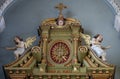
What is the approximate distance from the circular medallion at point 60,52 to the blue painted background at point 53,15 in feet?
2.44

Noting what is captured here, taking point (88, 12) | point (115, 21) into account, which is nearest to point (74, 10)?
point (88, 12)

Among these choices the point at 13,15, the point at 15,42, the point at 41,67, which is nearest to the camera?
the point at 41,67

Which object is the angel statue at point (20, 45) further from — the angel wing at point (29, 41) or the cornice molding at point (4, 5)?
the cornice molding at point (4, 5)

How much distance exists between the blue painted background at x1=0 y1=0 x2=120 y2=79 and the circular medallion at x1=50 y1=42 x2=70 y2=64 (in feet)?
2.44

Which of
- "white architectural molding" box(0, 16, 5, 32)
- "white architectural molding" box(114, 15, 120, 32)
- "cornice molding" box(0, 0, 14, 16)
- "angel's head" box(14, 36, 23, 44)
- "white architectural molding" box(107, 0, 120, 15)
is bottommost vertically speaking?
"angel's head" box(14, 36, 23, 44)

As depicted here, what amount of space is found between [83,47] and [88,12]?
1273 mm

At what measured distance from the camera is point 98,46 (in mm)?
7965

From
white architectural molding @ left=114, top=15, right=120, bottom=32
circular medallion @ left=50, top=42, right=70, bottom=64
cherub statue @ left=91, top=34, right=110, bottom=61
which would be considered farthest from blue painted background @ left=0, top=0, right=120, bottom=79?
circular medallion @ left=50, top=42, right=70, bottom=64

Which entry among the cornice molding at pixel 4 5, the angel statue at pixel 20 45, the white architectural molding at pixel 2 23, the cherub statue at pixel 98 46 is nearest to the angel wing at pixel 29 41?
the angel statue at pixel 20 45

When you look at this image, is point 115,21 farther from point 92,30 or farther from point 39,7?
point 39,7

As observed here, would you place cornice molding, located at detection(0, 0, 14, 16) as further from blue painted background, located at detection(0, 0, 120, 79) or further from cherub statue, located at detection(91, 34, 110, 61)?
cherub statue, located at detection(91, 34, 110, 61)

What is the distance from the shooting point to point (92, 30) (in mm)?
8695

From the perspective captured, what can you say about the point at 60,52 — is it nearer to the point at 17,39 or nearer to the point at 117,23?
the point at 17,39

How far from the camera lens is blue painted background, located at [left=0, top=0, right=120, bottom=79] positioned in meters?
8.60
